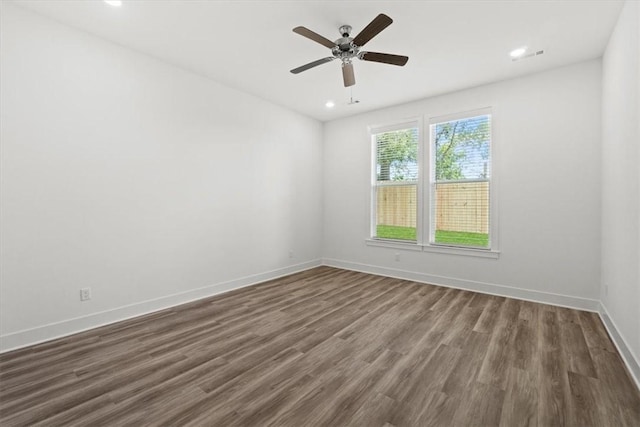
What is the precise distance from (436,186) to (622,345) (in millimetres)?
2779

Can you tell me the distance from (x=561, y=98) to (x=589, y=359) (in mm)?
3006

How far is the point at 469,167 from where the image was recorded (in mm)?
4297

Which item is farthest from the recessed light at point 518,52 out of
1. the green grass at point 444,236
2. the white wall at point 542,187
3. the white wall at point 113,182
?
the white wall at point 113,182

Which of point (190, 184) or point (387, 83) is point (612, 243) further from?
point (190, 184)

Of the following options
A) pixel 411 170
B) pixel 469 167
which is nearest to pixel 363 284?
pixel 411 170

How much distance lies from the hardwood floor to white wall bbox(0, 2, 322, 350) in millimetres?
426

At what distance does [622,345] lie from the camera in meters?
2.40

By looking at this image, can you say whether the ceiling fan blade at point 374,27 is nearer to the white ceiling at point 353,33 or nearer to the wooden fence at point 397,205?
the white ceiling at point 353,33

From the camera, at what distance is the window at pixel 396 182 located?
192 inches

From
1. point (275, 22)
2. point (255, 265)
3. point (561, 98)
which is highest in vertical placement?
point (275, 22)

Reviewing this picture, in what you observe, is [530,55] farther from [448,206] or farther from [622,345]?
[622,345]

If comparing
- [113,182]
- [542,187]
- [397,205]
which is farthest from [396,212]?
[113,182]

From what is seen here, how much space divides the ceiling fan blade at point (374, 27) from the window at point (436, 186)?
248 centimetres

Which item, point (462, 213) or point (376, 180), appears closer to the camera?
point (462, 213)
